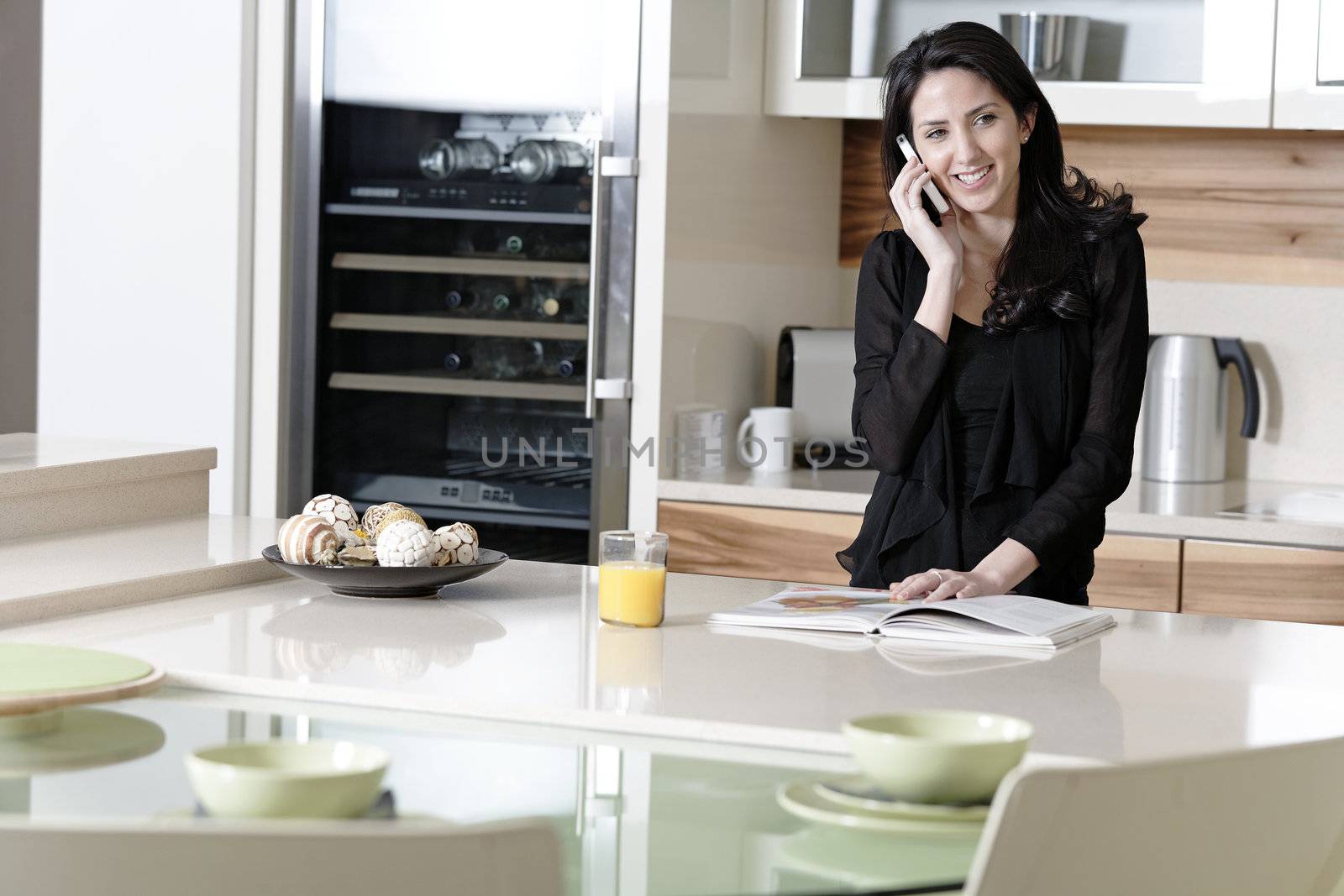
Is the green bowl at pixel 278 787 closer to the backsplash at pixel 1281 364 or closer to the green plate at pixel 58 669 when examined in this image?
the green plate at pixel 58 669

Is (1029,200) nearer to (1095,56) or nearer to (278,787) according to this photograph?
(1095,56)

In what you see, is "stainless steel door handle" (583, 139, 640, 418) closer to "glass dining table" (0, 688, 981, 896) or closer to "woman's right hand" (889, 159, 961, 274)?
"woman's right hand" (889, 159, 961, 274)

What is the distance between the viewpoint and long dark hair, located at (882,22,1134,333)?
1923 mm

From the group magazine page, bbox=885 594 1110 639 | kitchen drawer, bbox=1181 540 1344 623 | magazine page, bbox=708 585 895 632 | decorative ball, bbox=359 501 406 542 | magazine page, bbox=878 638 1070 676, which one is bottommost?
kitchen drawer, bbox=1181 540 1344 623

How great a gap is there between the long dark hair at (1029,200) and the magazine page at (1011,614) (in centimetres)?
41

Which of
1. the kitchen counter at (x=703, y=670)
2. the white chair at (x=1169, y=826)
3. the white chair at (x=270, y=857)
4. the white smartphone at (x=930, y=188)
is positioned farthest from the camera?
the white smartphone at (x=930, y=188)

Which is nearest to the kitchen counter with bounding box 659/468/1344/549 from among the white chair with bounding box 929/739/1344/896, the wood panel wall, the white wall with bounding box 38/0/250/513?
the wood panel wall

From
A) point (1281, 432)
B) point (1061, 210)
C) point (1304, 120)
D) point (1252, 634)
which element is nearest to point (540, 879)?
point (1252, 634)

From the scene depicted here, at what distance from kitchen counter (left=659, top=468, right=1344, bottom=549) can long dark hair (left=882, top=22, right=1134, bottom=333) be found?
78cm

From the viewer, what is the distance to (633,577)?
155 centimetres

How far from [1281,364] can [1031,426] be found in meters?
1.52

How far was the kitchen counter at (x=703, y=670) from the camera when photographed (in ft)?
4.10

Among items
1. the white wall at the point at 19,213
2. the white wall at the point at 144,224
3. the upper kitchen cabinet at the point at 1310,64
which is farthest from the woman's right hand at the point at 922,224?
the white wall at the point at 19,213

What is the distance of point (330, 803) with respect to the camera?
100 centimetres
